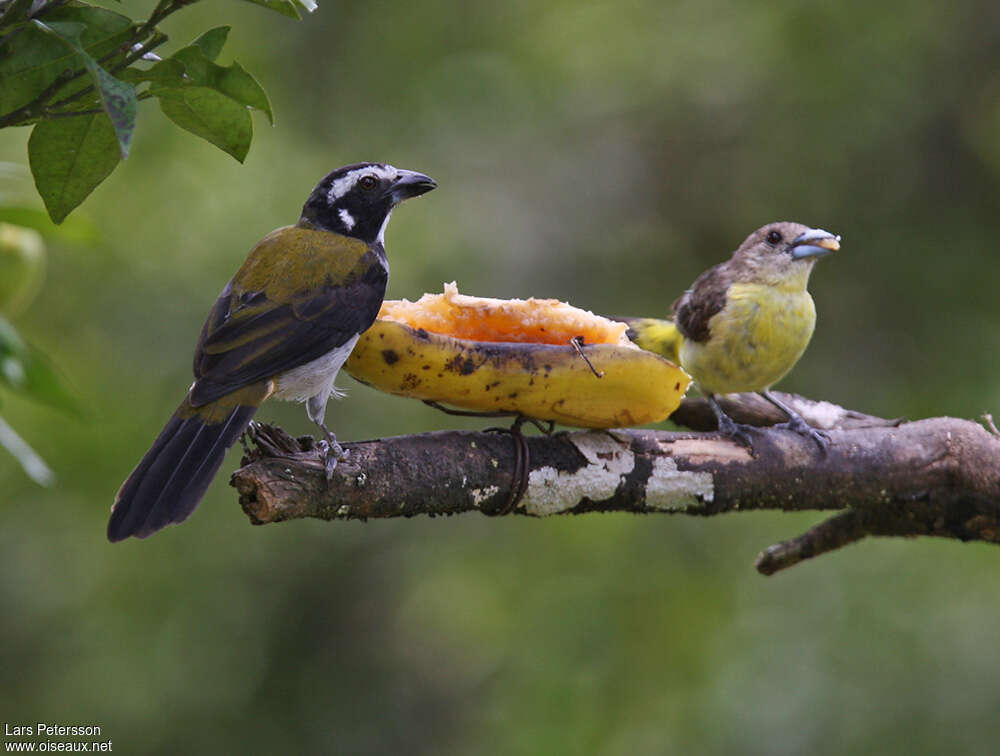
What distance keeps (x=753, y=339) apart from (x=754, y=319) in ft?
0.24

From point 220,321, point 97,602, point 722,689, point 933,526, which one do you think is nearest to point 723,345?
point 933,526

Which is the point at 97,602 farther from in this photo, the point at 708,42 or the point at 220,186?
the point at 708,42

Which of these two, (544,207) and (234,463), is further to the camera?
(544,207)

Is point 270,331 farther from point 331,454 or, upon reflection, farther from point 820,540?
point 820,540

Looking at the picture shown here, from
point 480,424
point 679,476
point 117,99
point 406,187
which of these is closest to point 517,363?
point 679,476

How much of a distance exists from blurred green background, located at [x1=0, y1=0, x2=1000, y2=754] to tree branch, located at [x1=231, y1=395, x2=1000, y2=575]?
199 centimetres

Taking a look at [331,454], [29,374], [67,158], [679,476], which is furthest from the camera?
[679,476]

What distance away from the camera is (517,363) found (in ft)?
9.23

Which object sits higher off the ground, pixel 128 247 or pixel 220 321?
pixel 220 321

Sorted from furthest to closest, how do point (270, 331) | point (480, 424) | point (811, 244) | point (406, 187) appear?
point (480, 424) → point (811, 244) → point (406, 187) → point (270, 331)

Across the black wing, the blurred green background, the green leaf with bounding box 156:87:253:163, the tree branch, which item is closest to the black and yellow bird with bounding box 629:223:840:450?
the tree branch

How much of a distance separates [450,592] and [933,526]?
3321mm

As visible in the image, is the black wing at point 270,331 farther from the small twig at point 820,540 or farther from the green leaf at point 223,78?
the small twig at point 820,540

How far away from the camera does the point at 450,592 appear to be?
638cm
